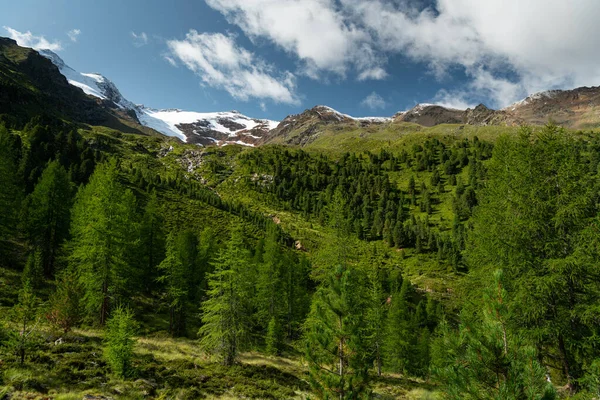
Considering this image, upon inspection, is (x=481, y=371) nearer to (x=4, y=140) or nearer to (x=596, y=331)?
(x=596, y=331)

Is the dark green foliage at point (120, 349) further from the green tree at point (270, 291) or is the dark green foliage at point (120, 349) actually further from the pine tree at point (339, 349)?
the green tree at point (270, 291)

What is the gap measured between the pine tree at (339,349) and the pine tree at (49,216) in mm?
34415

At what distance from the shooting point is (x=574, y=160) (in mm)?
11469

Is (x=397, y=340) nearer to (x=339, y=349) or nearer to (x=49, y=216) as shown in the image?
(x=339, y=349)

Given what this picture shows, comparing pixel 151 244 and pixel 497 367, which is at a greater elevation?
pixel 497 367

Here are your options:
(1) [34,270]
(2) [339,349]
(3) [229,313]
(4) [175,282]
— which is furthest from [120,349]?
(1) [34,270]

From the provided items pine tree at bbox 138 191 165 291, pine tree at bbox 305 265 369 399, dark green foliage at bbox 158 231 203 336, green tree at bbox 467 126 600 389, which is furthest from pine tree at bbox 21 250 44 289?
green tree at bbox 467 126 600 389

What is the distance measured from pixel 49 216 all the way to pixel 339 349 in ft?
121

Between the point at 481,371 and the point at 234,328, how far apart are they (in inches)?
702

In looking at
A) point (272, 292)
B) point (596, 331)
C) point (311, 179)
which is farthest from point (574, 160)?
point (311, 179)

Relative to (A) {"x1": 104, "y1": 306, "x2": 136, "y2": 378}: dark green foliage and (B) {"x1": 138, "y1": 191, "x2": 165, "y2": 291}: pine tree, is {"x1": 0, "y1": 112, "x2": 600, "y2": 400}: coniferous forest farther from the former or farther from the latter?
(B) {"x1": 138, "y1": 191, "x2": 165, "y2": 291}: pine tree

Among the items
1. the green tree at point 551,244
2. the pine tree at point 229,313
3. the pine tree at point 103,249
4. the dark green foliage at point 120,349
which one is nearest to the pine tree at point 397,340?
the pine tree at point 229,313

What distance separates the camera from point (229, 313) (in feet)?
70.4

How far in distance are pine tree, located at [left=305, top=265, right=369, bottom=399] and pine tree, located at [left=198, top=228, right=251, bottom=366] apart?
39.0 feet
